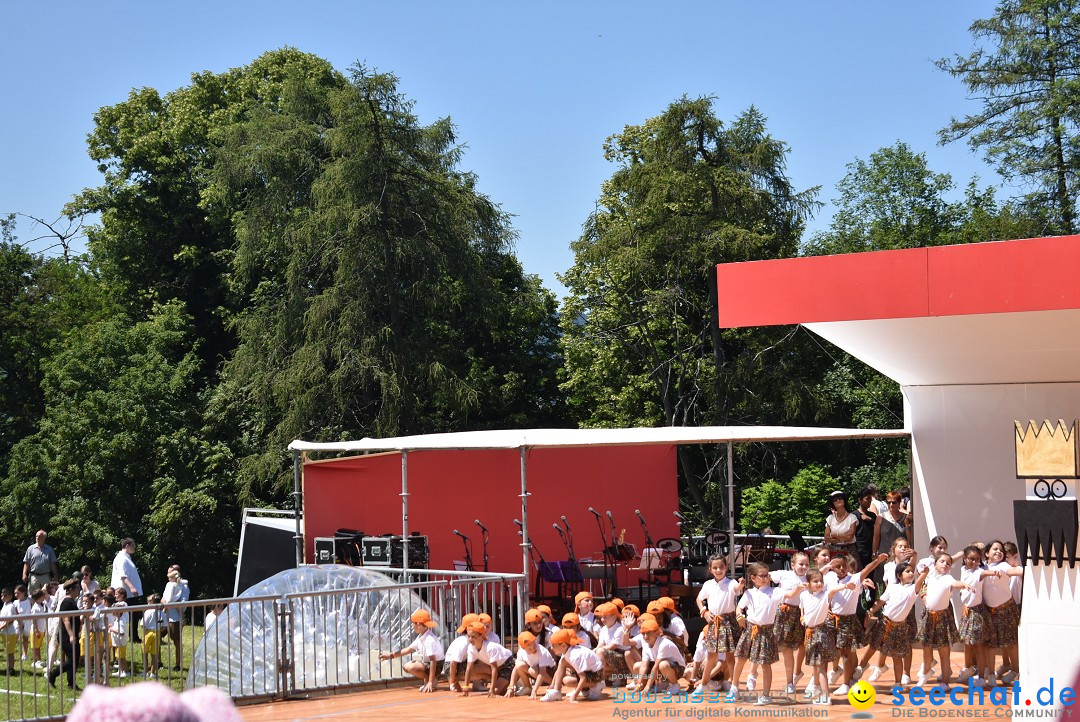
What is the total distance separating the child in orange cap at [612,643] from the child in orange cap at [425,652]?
58.6 inches

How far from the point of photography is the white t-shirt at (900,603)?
9.76 metres

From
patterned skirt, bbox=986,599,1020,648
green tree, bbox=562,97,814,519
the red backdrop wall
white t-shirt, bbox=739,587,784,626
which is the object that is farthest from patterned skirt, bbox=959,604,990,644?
green tree, bbox=562,97,814,519

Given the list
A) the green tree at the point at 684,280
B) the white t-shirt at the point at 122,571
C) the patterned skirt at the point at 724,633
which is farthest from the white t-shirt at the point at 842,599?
the green tree at the point at 684,280

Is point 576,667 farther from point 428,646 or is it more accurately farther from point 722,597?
point 428,646

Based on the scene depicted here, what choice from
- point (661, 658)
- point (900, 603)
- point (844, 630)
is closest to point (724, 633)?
point (661, 658)

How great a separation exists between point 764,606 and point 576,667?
5.45 ft

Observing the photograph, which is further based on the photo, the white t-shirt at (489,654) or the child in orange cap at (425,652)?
the child in orange cap at (425,652)

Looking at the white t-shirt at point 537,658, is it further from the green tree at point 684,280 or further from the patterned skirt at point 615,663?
the green tree at point 684,280

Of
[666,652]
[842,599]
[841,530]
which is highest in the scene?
[841,530]

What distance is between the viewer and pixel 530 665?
1046 centimetres

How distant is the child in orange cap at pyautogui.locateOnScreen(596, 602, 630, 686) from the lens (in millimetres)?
A: 10422

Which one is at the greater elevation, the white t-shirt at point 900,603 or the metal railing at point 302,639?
the white t-shirt at point 900,603

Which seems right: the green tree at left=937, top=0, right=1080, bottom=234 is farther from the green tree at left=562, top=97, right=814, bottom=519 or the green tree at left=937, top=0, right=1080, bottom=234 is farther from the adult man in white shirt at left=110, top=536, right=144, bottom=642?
the adult man in white shirt at left=110, top=536, right=144, bottom=642

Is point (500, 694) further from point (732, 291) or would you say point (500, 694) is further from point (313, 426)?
point (313, 426)
